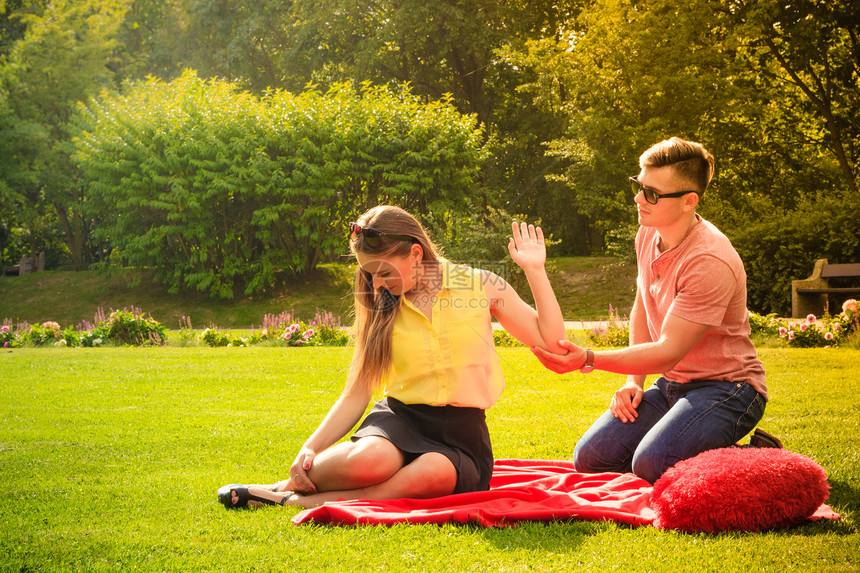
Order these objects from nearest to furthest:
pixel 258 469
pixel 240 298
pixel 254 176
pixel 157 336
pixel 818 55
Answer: pixel 258 469, pixel 157 336, pixel 254 176, pixel 818 55, pixel 240 298

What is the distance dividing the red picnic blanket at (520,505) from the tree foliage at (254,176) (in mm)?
14315

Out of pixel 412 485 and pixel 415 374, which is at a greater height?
pixel 415 374

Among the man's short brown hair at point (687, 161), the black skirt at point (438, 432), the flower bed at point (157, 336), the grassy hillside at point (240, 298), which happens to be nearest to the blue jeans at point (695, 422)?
the black skirt at point (438, 432)

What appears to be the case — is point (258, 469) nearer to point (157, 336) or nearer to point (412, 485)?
point (412, 485)

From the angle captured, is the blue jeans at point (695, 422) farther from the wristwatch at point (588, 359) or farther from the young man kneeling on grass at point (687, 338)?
the wristwatch at point (588, 359)

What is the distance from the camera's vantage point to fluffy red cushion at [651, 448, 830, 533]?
3188 millimetres

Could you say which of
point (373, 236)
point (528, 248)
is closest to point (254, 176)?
point (373, 236)

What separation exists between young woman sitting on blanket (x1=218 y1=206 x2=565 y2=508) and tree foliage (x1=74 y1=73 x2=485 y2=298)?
46.5ft

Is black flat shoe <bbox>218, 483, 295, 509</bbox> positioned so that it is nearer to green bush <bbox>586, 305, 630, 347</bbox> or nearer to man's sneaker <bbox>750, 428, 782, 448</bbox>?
man's sneaker <bbox>750, 428, 782, 448</bbox>

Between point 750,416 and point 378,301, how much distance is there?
6.55ft

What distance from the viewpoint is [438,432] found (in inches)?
145

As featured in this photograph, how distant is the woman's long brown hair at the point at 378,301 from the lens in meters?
3.67

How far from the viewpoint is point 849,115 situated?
19.5 meters

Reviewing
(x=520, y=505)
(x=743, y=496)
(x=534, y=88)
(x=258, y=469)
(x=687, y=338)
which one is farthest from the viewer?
(x=534, y=88)
